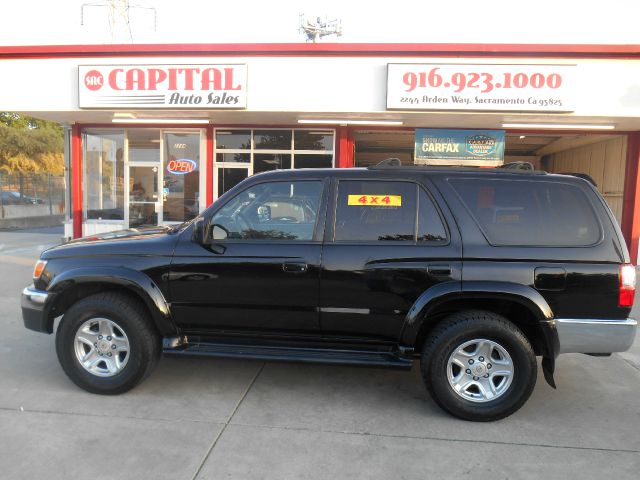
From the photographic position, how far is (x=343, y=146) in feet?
38.4

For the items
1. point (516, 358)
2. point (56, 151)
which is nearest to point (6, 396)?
point (516, 358)

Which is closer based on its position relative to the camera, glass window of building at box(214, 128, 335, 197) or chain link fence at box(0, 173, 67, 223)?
glass window of building at box(214, 128, 335, 197)

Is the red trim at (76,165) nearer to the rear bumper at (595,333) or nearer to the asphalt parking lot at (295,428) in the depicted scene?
the asphalt parking lot at (295,428)

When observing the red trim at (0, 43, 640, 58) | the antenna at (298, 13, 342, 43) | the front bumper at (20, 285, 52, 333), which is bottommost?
the front bumper at (20, 285, 52, 333)

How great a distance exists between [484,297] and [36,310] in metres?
3.59

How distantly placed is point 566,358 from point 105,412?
442cm

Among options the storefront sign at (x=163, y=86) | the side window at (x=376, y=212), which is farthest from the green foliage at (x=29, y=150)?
the side window at (x=376, y=212)

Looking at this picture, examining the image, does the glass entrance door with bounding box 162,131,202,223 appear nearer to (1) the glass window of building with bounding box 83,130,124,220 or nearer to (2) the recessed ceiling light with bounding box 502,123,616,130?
(1) the glass window of building with bounding box 83,130,124,220

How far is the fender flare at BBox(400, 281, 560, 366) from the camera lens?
3.56 m

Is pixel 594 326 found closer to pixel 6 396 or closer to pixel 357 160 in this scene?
pixel 6 396

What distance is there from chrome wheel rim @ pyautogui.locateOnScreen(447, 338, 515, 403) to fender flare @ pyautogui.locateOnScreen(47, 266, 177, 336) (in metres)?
2.23

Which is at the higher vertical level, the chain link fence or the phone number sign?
the phone number sign

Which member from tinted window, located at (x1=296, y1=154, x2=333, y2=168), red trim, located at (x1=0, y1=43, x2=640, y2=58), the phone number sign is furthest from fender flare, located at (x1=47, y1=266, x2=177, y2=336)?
tinted window, located at (x1=296, y1=154, x2=333, y2=168)

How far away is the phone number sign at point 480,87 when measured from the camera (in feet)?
31.9
